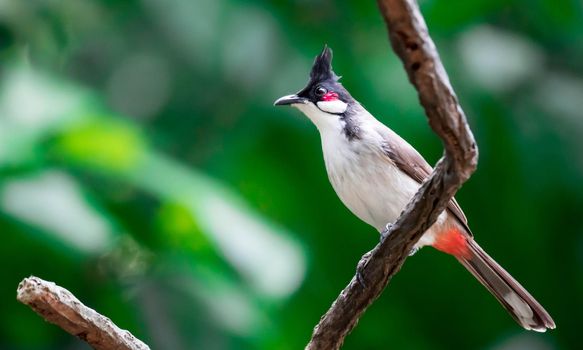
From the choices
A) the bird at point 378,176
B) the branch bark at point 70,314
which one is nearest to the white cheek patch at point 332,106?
the bird at point 378,176

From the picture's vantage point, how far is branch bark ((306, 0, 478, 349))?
1347 millimetres

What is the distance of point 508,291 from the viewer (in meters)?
2.64

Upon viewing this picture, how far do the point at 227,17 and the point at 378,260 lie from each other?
2599 mm

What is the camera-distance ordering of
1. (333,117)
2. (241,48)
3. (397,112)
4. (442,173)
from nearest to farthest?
(442,173)
(333,117)
(397,112)
(241,48)

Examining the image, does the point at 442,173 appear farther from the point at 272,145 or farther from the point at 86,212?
the point at 272,145

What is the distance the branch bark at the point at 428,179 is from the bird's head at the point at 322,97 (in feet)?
2.44

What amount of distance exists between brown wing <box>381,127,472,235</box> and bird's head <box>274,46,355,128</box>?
16 centimetres

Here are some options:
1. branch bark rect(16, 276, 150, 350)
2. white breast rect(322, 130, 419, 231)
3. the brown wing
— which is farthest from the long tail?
branch bark rect(16, 276, 150, 350)

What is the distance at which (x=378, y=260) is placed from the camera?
1.94 metres

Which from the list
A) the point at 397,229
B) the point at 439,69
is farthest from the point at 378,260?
the point at 439,69

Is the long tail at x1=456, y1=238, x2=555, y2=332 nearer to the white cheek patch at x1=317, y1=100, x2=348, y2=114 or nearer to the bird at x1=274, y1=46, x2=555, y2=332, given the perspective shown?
the bird at x1=274, y1=46, x2=555, y2=332

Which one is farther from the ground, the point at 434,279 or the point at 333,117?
the point at 333,117

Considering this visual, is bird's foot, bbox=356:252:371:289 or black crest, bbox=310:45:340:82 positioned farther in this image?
black crest, bbox=310:45:340:82

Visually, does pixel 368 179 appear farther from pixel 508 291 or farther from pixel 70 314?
pixel 70 314
